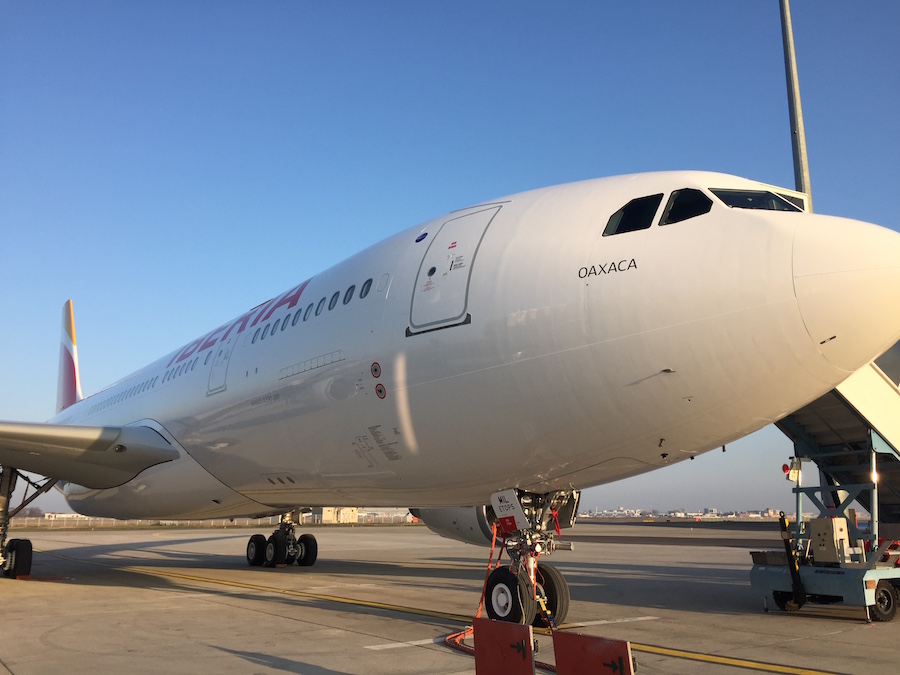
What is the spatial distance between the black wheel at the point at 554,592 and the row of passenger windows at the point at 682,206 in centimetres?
367

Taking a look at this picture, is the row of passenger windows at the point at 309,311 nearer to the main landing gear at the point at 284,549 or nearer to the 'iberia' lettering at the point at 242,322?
the 'iberia' lettering at the point at 242,322

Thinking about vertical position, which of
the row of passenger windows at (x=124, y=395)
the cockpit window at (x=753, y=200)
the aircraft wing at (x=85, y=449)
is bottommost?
the aircraft wing at (x=85, y=449)

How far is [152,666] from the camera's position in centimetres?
599

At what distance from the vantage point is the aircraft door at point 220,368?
10977mm

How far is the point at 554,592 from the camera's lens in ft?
25.3

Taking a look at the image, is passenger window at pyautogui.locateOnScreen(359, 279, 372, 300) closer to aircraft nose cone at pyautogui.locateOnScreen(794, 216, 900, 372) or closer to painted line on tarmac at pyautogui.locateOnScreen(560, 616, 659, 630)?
painted line on tarmac at pyautogui.locateOnScreen(560, 616, 659, 630)

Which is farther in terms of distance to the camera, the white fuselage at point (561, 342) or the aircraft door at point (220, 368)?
the aircraft door at point (220, 368)

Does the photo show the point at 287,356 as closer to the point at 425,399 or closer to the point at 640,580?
the point at 425,399

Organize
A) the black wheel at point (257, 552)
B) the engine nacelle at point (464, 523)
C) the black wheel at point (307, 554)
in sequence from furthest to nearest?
the black wheel at point (257, 552) < the black wheel at point (307, 554) < the engine nacelle at point (464, 523)

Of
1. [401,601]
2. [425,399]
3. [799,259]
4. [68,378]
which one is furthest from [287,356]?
[68,378]

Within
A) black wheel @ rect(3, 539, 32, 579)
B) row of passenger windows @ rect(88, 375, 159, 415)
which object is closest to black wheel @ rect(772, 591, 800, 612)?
row of passenger windows @ rect(88, 375, 159, 415)

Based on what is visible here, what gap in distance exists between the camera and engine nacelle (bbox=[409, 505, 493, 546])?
11.2 m

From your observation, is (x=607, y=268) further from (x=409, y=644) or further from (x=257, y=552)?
(x=257, y=552)

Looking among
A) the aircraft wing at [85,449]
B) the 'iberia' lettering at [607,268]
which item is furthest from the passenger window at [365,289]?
the aircraft wing at [85,449]
